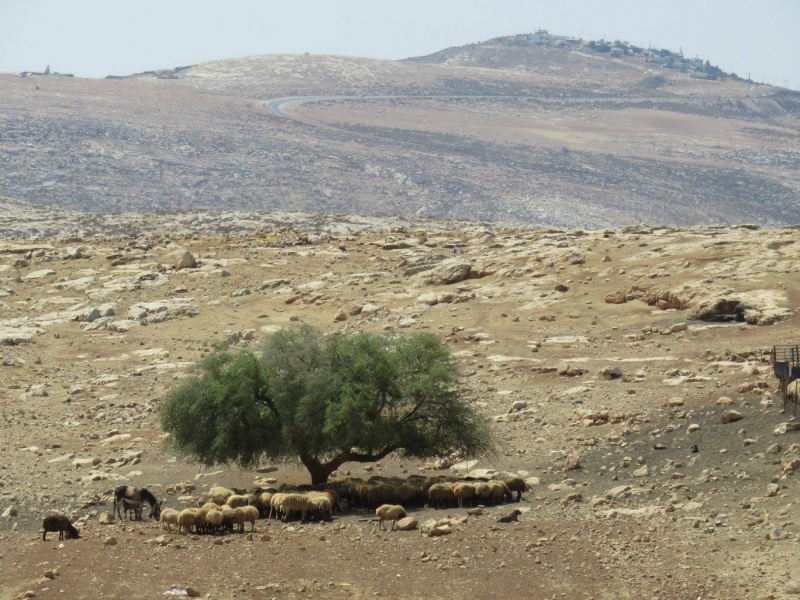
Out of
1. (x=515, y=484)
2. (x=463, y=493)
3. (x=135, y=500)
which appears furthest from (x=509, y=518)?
(x=135, y=500)

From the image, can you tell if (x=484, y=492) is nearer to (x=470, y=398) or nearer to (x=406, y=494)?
(x=406, y=494)

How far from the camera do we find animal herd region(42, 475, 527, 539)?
15492 mm

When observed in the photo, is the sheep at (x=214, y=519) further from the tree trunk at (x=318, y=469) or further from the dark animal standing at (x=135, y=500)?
the tree trunk at (x=318, y=469)

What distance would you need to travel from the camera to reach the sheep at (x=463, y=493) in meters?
16.5

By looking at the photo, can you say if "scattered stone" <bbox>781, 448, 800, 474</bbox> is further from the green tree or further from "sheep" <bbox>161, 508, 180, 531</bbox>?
"sheep" <bbox>161, 508, 180, 531</bbox>

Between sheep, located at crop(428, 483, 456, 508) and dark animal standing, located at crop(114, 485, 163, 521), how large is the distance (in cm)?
351

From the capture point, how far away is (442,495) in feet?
54.4

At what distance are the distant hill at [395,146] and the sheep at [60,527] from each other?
53964mm

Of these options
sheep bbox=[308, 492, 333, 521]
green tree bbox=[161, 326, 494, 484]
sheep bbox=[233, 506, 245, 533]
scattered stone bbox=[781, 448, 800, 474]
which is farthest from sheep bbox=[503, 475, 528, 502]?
sheep bbox=[233, 506, 245, 533]

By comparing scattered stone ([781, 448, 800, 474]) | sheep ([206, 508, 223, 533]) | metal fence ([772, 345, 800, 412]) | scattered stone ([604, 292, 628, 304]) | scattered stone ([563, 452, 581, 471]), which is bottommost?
scattered stone ([563, 452, 581, 471])

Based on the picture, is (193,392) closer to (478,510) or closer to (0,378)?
(478,510)

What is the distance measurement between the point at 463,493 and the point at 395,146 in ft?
261

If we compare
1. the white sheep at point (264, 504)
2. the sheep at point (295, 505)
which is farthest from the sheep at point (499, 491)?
the white sheep at point (264, 504)

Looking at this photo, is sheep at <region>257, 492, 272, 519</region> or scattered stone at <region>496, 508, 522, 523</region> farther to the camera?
sheep at <region>257, 492, 272, 519</region>
